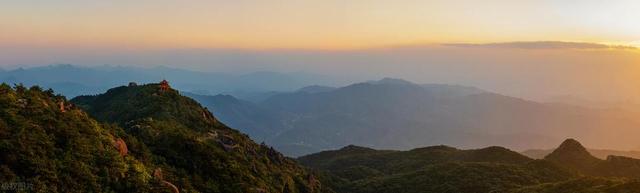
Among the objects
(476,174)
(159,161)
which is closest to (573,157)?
(476,174)

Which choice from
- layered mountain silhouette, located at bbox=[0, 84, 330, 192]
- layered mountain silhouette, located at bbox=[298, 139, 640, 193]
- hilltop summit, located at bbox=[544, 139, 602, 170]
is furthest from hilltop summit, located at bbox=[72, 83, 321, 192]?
hilltop summit, located at bbox=[544, 139, 602, 170]

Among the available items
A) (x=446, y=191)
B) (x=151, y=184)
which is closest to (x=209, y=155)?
(x=151, y=184)

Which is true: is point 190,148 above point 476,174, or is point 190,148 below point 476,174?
above

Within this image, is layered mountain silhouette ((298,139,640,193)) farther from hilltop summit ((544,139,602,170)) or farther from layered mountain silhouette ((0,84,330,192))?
layered mountain silhouette ((0,84,330,192))

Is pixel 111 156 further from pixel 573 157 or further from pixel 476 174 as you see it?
pixel 573 157

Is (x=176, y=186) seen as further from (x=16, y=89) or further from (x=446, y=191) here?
(x=446, y=191)

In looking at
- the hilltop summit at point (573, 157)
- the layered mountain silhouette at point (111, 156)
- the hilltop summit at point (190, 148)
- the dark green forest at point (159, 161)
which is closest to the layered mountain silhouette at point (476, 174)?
the hilltop summit at point (573, 157)

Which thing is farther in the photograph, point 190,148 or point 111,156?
point 190,148
